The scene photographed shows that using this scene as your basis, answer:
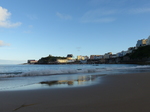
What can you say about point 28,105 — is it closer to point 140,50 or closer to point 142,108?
point 142,108

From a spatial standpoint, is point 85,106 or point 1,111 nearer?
point 1,111

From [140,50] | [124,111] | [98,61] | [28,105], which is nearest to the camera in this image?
[124,111]

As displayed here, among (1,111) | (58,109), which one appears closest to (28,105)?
(1,111)

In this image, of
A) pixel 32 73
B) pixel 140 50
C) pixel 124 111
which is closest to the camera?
pixel 124 111

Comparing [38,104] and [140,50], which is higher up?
[140,50]

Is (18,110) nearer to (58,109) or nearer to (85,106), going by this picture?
(58,109)

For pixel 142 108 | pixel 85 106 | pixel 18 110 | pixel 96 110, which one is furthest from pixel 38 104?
pixel 142 108

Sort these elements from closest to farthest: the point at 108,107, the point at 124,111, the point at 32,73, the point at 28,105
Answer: the point at 124,111
the point at 108,107
the point at 28,105
the point at 32,73

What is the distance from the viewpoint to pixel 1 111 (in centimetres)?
318

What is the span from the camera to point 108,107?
334cm

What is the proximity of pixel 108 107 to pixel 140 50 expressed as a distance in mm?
122986

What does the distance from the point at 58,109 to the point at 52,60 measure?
17496 centimetres

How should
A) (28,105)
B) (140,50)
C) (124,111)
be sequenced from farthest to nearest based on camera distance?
(140,50)
(28,105)
(124,111)

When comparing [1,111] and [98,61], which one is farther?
[98,61]
